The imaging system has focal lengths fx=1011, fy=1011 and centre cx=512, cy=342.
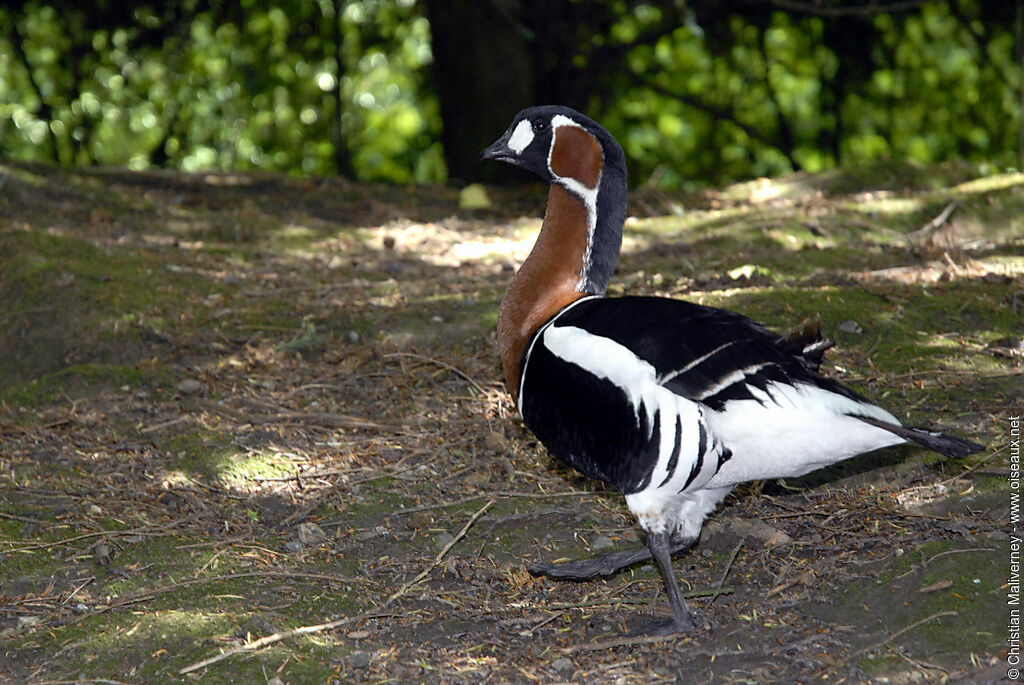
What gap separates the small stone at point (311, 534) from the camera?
11.4 ft

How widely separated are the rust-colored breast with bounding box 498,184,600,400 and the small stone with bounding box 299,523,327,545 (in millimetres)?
826

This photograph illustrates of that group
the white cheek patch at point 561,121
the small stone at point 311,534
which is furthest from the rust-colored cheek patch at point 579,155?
the small stone at point 311,534

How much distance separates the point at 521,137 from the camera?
11.9ft

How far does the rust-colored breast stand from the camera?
342 centimetres

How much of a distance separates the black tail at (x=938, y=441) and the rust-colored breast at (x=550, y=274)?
112cm

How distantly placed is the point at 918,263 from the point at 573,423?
329 centimetres

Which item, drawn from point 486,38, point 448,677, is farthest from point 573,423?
point 486,38

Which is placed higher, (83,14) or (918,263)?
(83,14)

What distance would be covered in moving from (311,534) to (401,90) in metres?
8.22

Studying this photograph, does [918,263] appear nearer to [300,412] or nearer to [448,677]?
[300,412]

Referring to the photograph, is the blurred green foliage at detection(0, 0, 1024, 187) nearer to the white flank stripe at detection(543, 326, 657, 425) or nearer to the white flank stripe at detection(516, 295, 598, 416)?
the white flank stripe at detection(516, 295, 598, 416)

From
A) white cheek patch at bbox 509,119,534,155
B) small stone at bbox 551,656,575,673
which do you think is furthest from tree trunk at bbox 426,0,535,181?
small stone at bbox 551,656,575,673

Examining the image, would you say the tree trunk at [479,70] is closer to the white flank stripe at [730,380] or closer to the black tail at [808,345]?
the black tail at [808,345]

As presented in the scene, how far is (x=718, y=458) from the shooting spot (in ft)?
9.76
